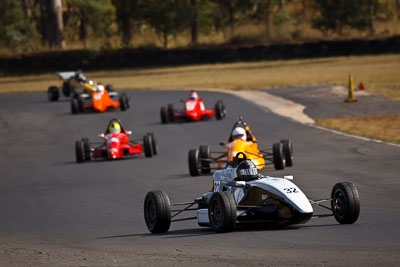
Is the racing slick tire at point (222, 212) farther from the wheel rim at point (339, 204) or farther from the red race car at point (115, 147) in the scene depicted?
the red race car at point (115, 147)

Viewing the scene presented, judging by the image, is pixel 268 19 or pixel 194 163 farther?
pixel 268 19

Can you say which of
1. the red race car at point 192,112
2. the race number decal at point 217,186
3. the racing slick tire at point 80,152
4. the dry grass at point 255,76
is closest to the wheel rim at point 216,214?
the race number decal at point 217,186

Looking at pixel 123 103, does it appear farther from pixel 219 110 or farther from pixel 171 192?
pixel 171 192

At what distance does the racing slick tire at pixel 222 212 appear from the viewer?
1109 cm

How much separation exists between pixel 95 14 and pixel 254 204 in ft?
214

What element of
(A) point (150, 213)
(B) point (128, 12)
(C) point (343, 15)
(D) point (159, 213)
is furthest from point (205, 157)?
(B) point (128, 12)

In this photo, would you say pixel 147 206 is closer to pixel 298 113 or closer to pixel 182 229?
pixel 182 229

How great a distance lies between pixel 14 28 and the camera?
76.2 metres

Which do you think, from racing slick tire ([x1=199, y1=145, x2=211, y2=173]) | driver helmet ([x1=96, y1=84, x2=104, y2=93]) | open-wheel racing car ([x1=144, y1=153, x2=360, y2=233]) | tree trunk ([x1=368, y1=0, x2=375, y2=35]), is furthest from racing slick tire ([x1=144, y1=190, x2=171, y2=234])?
tree trunk ([x1=368, y1=0, x2=375, y2=35])

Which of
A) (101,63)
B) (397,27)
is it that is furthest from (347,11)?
(101,63)

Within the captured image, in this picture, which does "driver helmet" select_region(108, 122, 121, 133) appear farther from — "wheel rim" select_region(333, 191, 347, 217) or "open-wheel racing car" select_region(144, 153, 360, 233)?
"wheel rim" select_region(333, 191, 347, 217)

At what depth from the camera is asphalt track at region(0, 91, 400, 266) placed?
9930 mm

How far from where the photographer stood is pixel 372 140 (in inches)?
945

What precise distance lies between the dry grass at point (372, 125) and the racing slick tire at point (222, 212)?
513 inches
